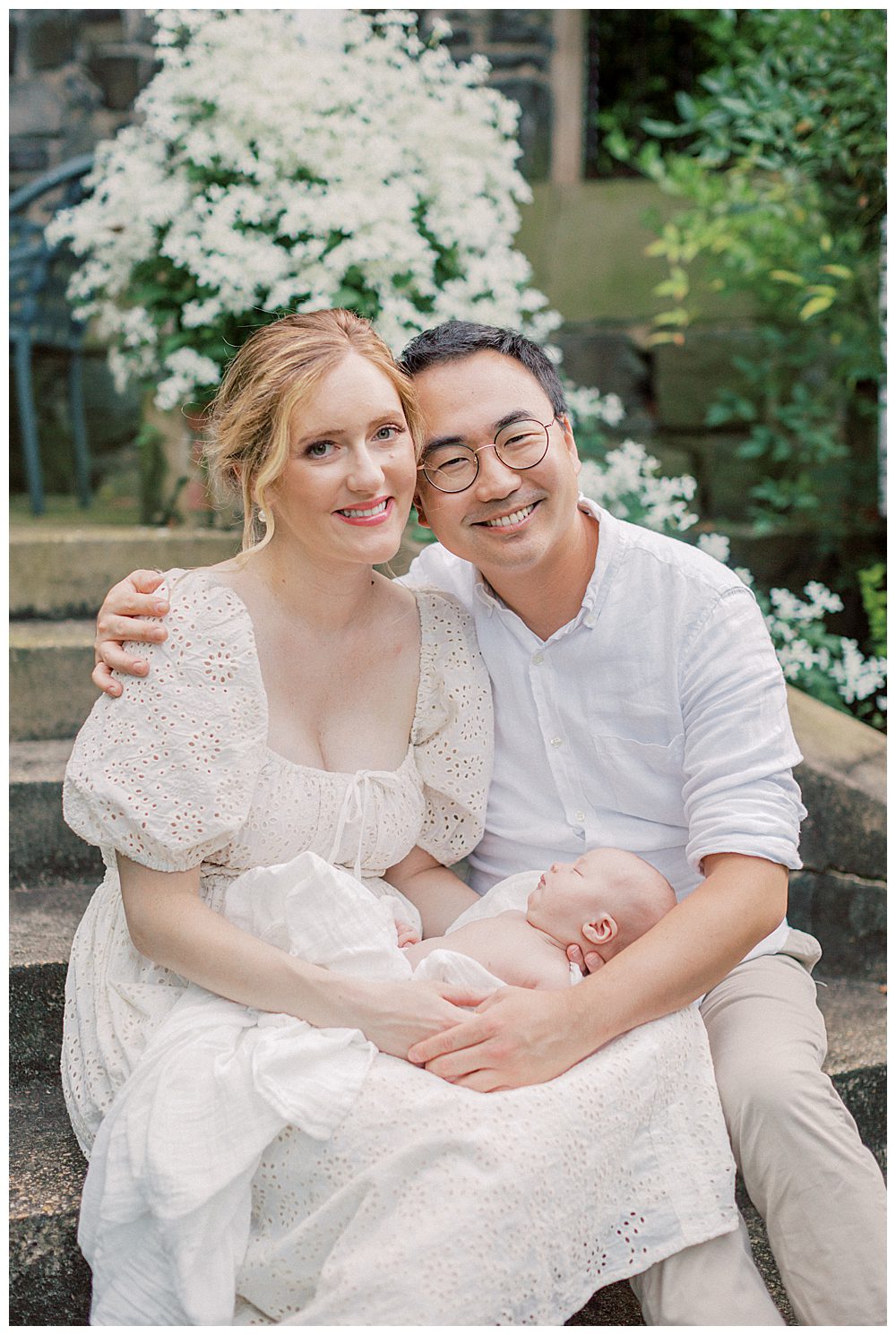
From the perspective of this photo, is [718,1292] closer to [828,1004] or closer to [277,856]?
[277,856]

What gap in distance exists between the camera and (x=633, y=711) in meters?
2.00

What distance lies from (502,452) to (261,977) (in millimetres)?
896

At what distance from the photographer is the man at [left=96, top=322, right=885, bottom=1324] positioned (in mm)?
1594

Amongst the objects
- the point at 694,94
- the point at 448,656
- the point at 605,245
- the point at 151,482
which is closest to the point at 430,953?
the point at 448,656

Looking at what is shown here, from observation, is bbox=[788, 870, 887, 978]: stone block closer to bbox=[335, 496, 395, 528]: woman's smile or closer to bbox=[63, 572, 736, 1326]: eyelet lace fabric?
bbox=[63, 572, 736, 1326]: eyelet lace fabric

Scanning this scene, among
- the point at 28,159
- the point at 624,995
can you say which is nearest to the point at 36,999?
the point at 624,995

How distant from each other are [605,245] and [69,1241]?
416 cm

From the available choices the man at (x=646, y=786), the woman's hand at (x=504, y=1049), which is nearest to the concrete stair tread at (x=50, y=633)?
the man at (x=646, y=786)

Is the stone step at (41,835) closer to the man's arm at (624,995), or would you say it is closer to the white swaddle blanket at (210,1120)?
the white swaddle blanket at (210,1120)

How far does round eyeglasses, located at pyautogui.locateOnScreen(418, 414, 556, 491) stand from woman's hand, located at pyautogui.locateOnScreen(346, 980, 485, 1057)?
31.5 inches

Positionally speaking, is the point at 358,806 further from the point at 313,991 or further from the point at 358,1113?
the point at 358,1113

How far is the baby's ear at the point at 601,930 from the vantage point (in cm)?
180

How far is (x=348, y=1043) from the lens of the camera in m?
1.61

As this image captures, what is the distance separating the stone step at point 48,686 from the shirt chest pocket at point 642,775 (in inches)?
58.3
